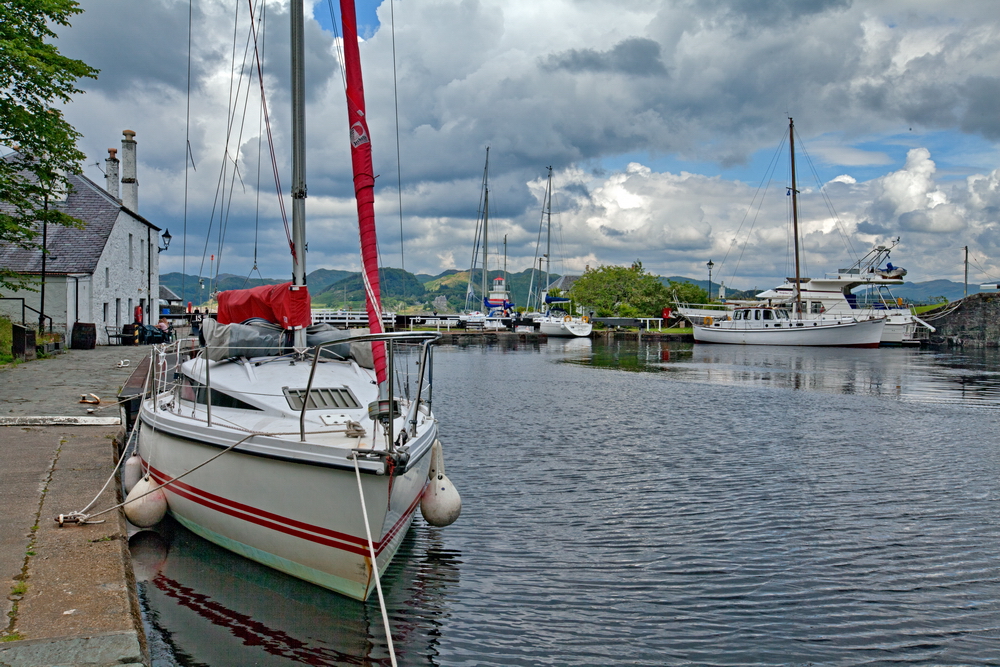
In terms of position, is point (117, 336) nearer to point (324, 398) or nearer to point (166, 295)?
point (166, 295)

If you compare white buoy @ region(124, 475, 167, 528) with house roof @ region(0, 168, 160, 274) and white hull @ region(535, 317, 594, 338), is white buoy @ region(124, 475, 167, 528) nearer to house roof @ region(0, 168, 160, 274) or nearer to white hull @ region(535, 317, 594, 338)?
house roof @ region(0, 168, 160, 274)

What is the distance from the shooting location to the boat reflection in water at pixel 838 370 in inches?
1014

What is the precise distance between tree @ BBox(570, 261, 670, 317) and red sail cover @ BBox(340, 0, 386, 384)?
85.9 meters

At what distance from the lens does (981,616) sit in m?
6.90

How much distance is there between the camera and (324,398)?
8.76 m

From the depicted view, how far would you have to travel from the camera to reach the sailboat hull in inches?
261

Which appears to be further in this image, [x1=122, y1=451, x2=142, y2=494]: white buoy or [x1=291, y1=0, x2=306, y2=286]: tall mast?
[x1=291, y1=0, x2=306, y2=286]: tall mast

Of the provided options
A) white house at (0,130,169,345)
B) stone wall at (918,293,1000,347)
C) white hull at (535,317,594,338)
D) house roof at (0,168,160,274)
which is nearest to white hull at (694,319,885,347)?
stone wall at (918,293,1000,347)

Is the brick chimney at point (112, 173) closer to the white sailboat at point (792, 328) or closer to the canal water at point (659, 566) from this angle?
the canal water at point (659, 566)

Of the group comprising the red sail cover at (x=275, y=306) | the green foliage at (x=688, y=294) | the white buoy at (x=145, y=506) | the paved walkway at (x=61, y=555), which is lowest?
the white buoy at (x=145, y=506)

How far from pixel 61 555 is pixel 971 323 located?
232ft

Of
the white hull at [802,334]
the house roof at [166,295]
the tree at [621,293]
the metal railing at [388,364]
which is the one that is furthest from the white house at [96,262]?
the tree at [621,293]

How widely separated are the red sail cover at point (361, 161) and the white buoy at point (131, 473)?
4200 mm

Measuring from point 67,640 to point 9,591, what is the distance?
1.13 meters
